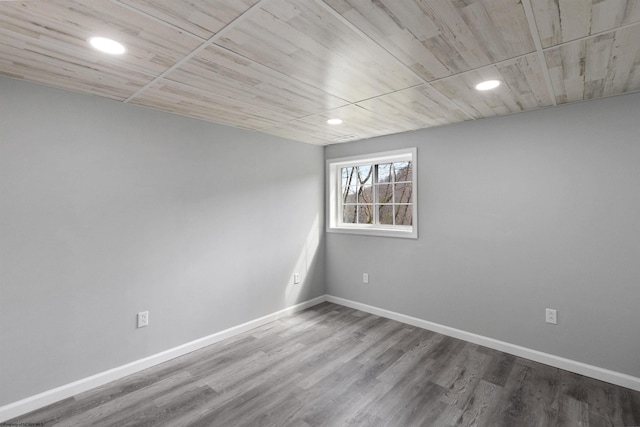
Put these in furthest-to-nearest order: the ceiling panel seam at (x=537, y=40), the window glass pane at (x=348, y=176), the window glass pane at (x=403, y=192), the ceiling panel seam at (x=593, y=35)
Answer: the window glass pane at (x=348, y=176), the window glass pane at (x=403, y=192), the ceiling panel seam at (x=593, y=35), the ceiling panel seam at (x=537, y=40)

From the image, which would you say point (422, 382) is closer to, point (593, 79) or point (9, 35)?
point (593, 79)

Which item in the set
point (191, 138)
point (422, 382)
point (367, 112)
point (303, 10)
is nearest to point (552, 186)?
point (367, 112)

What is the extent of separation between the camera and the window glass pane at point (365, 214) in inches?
168

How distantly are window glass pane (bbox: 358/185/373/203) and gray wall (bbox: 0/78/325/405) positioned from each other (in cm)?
139

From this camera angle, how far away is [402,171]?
3.94 m

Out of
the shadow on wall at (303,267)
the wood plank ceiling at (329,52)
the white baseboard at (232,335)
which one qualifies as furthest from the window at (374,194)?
the wood plank ceiling at (329,52)

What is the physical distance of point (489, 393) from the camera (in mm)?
2281

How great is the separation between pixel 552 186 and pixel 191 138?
342cm

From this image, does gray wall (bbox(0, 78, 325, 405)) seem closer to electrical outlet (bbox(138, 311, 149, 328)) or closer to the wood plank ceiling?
electrical outlet (bbox(138, 311, 149, 328))

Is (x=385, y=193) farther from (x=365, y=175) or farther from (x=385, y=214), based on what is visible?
(x=365, y=175)

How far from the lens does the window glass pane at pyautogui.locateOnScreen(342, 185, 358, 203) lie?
4453 millimetres

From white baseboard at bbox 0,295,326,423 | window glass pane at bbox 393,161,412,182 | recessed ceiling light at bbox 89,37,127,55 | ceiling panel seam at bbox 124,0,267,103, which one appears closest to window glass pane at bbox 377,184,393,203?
window glass pane at bbox 393,161,412,182

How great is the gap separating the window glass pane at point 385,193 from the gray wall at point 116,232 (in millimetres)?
1519

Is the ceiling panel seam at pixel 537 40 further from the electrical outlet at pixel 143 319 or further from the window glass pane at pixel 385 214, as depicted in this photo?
the electrical outlet at pixel 143 319
